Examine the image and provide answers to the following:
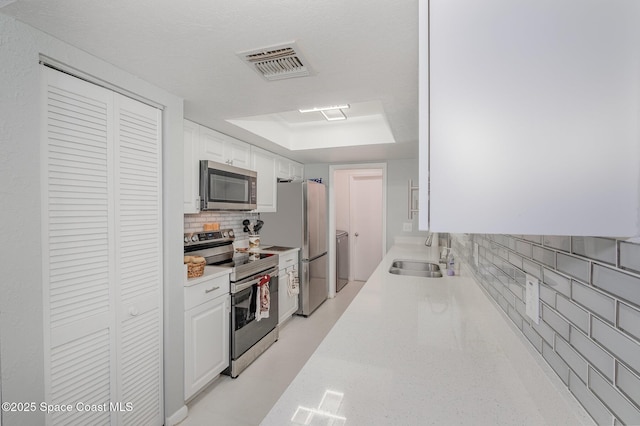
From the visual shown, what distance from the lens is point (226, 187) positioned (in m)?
2.60

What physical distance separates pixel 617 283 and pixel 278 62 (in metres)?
1.51

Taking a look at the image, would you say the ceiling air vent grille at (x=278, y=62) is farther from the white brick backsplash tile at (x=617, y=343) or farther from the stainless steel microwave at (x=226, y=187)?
the white brick backsplash tile at (x=617, y=343)

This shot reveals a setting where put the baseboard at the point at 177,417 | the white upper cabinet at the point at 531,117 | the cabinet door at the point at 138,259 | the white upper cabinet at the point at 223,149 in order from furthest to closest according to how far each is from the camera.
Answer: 1. the white upper cabinet at the point at 223,149
2. the baseboard at the point at 177,417
3. the cabinet door at the point at 138,259
4. the white upper cabinet at the point at 531,117

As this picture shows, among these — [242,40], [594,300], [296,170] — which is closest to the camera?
[594,300]

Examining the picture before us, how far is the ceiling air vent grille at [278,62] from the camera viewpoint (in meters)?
1.33

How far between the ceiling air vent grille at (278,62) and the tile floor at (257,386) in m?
2.16

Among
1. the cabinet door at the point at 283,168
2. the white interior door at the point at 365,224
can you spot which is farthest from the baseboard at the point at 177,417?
the white interior door at the point at 365,224

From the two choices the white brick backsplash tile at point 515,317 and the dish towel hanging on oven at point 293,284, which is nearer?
the white brick backsplash tile at point 515,317

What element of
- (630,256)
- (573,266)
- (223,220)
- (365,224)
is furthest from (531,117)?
(365,224)

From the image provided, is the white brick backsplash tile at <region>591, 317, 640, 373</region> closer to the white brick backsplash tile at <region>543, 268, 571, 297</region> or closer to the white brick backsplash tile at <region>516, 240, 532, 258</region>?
the white brick backsplash tile at <region>543, 268, 571, 297</region>

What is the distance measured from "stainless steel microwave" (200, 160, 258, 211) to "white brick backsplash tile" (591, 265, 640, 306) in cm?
236

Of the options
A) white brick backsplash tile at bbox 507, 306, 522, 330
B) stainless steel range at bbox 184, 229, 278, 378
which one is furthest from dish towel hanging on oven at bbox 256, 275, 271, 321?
white brick backsplash tile at bbox 507, 306, 522, 330

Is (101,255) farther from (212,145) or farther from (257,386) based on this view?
(257,386)

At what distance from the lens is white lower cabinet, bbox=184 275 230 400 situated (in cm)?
196
